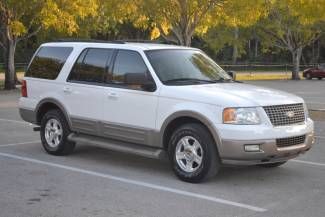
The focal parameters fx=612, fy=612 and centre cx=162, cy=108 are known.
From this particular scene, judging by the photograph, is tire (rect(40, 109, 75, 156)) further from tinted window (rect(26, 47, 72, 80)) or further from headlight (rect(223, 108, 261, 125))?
headlight (rect(223, 108, 261, 125))

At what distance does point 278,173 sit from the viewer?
345 inches

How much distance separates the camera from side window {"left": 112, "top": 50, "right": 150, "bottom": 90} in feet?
28.3

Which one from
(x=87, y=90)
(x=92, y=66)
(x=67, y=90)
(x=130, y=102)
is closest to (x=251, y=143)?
(x=130, y=102)

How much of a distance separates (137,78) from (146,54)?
45cm

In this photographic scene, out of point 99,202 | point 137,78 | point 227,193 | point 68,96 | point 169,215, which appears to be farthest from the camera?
point 68,96

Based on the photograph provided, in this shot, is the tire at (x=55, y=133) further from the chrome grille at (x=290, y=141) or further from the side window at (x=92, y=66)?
the chrome grille at (x=290, y=141)

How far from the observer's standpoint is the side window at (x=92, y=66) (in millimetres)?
9323

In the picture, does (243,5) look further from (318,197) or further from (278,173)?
(318,197)

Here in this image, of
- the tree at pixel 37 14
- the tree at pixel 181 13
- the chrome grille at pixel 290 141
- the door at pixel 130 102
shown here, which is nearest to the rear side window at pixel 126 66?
the door at pixel 130 102

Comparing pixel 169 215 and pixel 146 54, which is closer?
pixel 169 215

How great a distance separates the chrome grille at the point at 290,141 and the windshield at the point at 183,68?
1.52 meters

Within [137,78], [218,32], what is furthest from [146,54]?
[218,32]

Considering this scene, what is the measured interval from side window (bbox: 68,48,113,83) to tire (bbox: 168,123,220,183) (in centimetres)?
178

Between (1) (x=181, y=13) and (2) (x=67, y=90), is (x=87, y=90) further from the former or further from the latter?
(1) (x=181, y=13)
